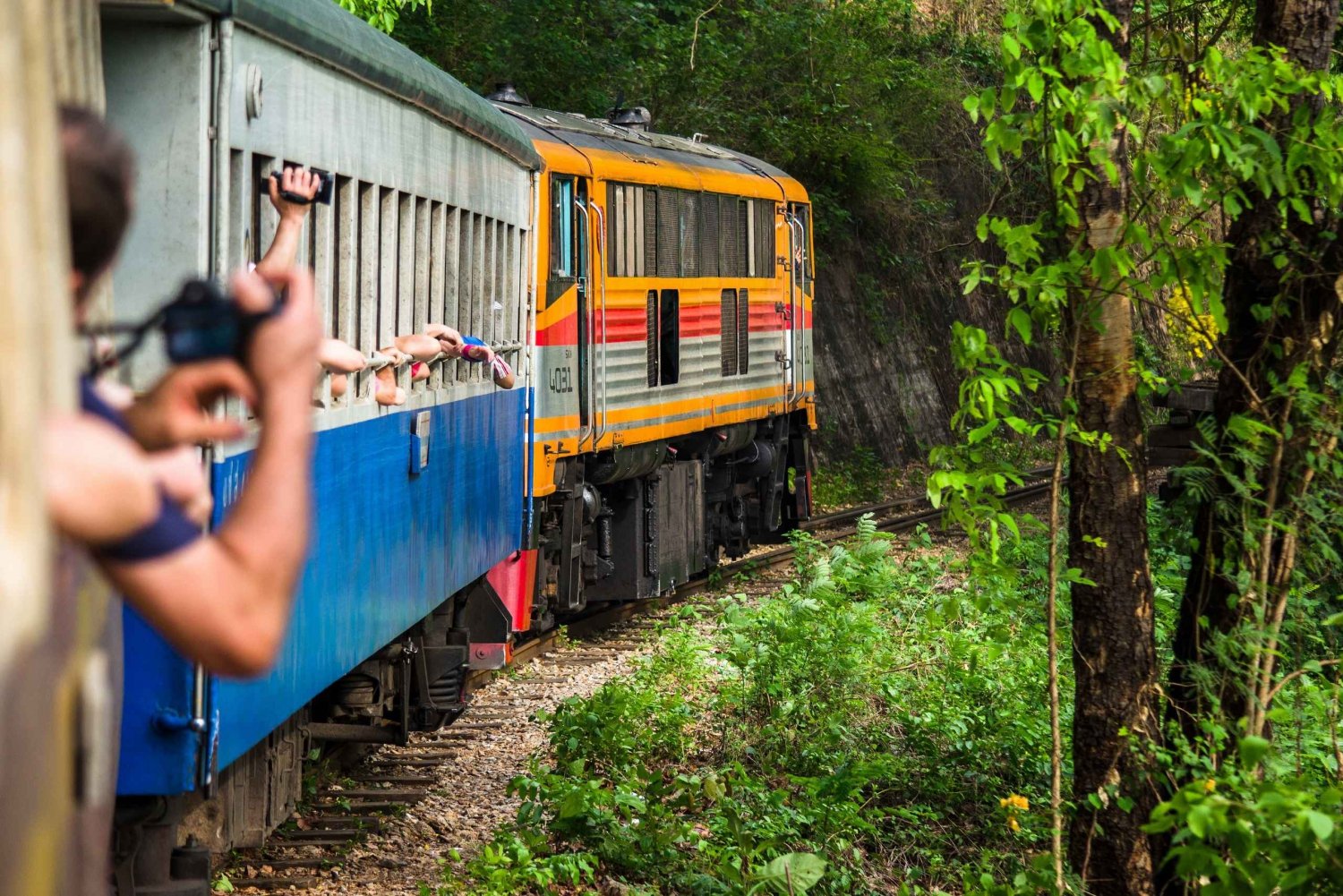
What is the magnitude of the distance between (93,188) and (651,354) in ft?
39.4

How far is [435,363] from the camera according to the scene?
7641 mm

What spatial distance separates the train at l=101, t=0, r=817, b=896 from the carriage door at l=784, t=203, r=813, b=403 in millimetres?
59

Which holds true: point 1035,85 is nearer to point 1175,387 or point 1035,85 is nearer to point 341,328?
point 1175,387

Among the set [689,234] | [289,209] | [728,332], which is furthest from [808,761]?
[728,332]

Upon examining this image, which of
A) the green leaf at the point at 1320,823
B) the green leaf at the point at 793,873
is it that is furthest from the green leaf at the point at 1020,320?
the green leaf at the point at 793,873

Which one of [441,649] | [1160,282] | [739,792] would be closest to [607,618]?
[441,649]

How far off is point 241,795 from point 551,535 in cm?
647

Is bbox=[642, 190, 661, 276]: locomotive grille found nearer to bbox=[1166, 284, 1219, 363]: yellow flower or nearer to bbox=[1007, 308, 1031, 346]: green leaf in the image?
bbox=[1166, 284, 1219, 363]: yellow flower

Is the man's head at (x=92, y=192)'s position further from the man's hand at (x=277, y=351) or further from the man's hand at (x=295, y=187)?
the man's hand at (x=295, y=187)

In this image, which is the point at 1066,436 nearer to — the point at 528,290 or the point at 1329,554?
the point at 1329,554

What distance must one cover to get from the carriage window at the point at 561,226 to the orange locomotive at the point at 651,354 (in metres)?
0.02

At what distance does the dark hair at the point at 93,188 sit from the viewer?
58.6 inches

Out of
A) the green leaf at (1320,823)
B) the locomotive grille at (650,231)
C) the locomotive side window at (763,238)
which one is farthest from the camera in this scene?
the locomotive side window at (763,238)

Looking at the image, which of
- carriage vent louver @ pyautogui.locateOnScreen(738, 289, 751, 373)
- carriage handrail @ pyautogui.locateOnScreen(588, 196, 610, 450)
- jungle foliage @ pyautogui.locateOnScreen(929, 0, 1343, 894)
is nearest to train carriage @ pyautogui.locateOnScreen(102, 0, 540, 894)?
carriage handrail @ pyautogui.locateOnScreen(588, 196, 610, 450)
